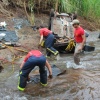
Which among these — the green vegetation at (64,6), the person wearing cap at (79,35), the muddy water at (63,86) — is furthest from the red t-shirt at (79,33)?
the green vegetation at (64,6)

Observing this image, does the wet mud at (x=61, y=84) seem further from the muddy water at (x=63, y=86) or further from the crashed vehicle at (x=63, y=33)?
the crashed vehicle at (x=63, y=33)

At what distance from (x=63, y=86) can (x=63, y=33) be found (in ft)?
14.1

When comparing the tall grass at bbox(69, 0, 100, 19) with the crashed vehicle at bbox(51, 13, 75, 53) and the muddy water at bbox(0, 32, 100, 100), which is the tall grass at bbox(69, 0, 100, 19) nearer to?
the crashed vehicle at bbox(51, 13, 75, 53)

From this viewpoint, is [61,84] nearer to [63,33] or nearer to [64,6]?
[63,33]

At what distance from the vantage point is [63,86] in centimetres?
776

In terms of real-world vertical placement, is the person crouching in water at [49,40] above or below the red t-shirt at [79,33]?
below

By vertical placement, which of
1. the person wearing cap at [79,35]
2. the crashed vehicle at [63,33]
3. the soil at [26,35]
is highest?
the person wearing cap at [79,35]

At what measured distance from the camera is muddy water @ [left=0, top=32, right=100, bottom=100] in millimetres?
7094

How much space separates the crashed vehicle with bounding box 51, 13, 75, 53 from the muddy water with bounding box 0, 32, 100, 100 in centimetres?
121

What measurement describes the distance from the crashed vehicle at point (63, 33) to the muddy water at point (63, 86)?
1209 millimetres

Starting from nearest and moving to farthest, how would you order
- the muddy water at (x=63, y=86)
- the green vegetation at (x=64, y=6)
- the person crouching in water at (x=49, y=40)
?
the muddy water at (x=63, y=86) → the person crouching in water at (x=49, y=40) → the green vegetation at (x=64, y=6)

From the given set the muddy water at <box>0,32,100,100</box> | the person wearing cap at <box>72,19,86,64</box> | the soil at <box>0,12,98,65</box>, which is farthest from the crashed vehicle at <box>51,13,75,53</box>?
the person wearing cap at <box>72,19,86,64</box>

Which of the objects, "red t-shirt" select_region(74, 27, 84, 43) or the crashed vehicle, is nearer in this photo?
"red t-shirt" select_region(74, 27, 84, 43)

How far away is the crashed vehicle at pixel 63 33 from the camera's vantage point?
1088 cm
